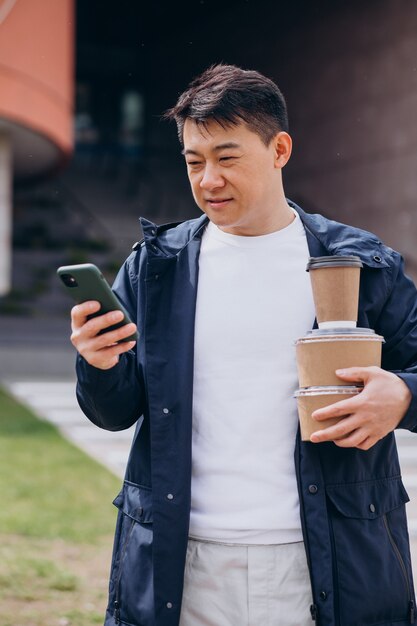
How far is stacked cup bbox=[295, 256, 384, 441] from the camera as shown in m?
2.06

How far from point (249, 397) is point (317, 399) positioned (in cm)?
25

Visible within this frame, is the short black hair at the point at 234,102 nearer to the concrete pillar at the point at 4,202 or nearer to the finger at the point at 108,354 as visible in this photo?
the finger at the point at 108,354

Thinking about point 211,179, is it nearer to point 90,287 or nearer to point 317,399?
point 90,287

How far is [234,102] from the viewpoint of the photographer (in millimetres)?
2264

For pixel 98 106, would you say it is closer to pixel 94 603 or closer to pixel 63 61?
pixel 63 61

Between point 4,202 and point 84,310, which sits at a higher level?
point 4,202

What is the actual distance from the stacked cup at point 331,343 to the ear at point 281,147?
1.22ft

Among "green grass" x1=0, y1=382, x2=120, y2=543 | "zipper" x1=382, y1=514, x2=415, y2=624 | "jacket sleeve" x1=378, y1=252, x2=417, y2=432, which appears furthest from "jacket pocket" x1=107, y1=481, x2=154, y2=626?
"green grass" x1=0, y1=382, x2=120, y2=543

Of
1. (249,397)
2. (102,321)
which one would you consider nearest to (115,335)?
(102,321)

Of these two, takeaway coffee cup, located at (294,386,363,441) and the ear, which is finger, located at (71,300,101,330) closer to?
takeaway coffee cup, located at (294,386,363,441)

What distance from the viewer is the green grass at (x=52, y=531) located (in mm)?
5191

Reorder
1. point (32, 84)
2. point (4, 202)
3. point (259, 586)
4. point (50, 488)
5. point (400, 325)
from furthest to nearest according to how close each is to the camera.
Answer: point (4, 202) < point (32, 84) < point (50, 488) < point (400, 325) < point (259, 586)

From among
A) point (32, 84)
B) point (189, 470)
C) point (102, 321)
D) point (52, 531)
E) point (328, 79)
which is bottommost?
point (52, 531)

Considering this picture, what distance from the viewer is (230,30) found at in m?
29.0
